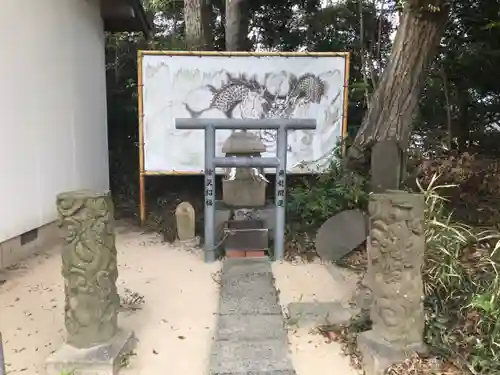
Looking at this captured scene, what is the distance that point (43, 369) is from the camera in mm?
2902

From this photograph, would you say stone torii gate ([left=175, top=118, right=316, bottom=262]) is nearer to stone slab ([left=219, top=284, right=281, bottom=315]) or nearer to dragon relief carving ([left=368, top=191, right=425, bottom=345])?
stone slab ([left=219, top=284, right=281, bottom=315])

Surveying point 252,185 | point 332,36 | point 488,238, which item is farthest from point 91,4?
point 488,238

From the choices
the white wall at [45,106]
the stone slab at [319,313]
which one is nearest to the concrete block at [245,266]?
the stone slab at [319,313]

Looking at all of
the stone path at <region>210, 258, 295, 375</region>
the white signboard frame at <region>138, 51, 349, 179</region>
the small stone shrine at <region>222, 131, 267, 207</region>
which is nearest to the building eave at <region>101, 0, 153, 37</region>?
the white signboard frame at <region>138, 51, 349, 179</region>

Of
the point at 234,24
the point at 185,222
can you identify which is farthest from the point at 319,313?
the point at 234,24

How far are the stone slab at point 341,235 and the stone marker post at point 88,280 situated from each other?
2846mm

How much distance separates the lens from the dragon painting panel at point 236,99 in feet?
21.9

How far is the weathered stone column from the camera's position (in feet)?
9.27

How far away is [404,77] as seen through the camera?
5105 mm

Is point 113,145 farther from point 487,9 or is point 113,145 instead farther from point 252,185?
point 487,9

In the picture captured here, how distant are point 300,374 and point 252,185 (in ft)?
10.0

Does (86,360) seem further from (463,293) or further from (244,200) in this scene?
(244,200)

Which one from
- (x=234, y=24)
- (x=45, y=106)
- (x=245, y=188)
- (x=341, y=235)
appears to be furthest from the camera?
(x=234, y=24)

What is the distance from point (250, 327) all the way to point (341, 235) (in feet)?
6.73
